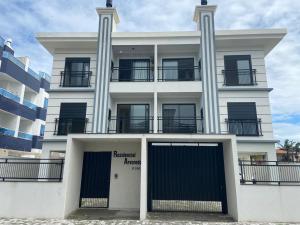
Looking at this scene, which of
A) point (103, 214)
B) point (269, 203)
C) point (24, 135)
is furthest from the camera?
point (24, 135)

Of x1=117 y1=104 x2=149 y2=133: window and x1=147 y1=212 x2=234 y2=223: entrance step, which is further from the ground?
x1=117 y1=104 x2=149 y2=133: window

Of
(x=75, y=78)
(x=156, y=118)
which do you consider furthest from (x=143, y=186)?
(x=75, y=78)

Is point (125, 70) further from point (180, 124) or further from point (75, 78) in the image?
point (180, 124)

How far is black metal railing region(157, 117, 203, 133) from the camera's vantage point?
13.7 m

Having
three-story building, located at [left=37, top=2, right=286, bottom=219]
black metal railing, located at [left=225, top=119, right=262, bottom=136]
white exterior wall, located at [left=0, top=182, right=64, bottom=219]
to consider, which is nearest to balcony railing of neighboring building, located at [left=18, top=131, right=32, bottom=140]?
three-story building, located at [left=37, top=2, right=286, bottom=219]

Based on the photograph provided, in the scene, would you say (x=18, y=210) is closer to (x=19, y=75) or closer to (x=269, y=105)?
(x=269, y=105)

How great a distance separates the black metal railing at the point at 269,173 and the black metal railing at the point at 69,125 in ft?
29.4

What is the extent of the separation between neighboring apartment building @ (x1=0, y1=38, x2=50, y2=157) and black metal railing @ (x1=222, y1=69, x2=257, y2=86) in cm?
1982

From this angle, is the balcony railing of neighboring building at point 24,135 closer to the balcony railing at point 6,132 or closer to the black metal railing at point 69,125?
the balcony railing at point 6,132

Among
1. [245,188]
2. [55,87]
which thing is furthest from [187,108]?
[55,87]

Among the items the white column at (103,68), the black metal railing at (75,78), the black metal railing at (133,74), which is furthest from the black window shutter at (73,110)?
the black metal railing at (133,74)

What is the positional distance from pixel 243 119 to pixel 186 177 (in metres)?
5.48

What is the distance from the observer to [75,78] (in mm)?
14766

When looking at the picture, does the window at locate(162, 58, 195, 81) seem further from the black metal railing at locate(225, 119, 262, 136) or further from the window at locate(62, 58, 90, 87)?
the window at locate(62, 58, 90, 87)
